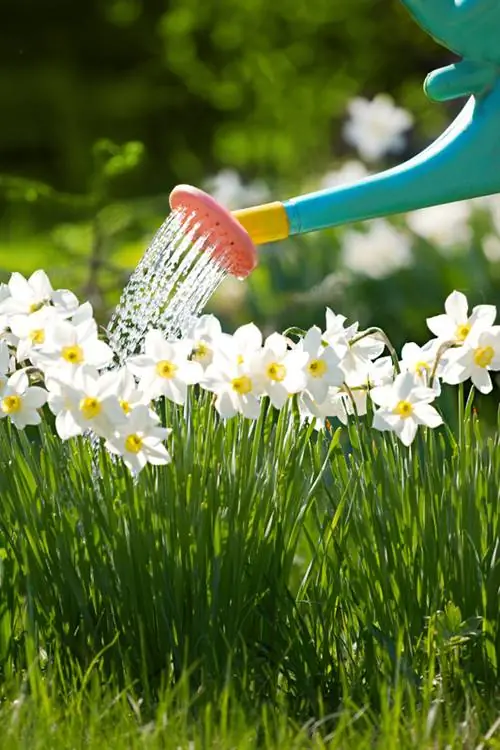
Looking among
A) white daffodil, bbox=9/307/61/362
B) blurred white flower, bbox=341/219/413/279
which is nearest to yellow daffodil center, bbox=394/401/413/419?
white daffodil, bbox=9/307/61/362

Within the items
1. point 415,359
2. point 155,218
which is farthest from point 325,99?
point 415,359

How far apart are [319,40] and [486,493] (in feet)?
20.4

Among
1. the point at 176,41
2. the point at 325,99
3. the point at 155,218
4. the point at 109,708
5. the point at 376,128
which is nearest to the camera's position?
the point at 109,708

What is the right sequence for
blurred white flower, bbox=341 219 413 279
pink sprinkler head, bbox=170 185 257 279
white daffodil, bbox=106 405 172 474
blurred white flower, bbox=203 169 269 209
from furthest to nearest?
blurred white flower, bbox=203 169 269 209 → blurred white flower, bbox=341 219 413 279 → pink sprinkler head, bbox=170 185 257 279 → white daffodil, bbox=106 405 172 474

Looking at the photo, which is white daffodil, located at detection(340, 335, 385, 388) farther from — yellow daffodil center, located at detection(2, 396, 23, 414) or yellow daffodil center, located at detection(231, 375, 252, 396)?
yellow daffodil center, located at detection(2, 396, 23, 414)

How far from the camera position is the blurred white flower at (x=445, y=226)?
15.7 ft

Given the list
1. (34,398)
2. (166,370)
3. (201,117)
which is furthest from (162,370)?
(201,117)

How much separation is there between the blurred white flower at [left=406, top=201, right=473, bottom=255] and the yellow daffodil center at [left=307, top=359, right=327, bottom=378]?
2.89 m

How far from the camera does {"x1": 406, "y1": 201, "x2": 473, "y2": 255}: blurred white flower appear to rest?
4785mm

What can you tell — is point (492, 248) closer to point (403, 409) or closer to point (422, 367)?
point (422, 367)

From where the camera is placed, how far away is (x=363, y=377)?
6.79 ft

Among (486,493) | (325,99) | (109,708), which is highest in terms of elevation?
(325,99)

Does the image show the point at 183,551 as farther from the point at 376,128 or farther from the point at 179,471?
the point at 376,128

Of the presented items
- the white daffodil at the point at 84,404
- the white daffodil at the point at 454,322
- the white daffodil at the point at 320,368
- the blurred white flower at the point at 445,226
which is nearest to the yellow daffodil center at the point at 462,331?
the white daffodil at the point at 454,322
